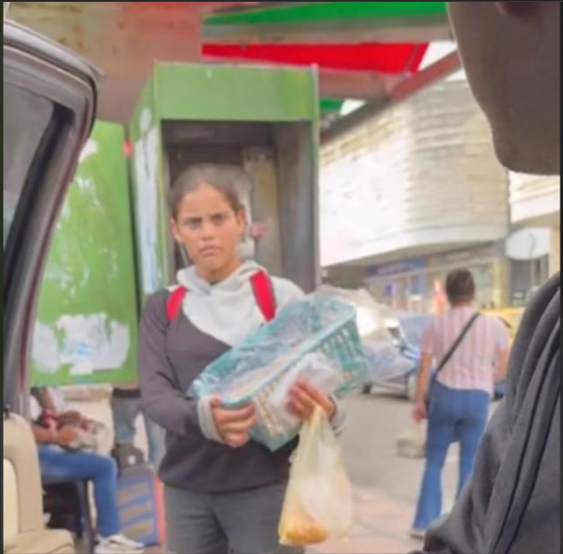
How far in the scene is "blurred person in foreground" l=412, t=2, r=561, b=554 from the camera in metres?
0.61

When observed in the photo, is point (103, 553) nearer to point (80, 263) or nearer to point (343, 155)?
point (80, 263)

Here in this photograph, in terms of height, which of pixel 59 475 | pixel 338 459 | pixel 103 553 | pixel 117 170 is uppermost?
pixel 117 170

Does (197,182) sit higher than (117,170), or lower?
lower

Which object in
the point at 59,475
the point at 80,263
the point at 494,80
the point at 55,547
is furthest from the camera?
the point at 59,475

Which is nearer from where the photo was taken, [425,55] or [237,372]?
[237,372]

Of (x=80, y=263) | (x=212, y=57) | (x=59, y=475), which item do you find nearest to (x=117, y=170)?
(x=80, y=263)

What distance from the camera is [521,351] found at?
3.43ft

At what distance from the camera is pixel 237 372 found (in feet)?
7.29

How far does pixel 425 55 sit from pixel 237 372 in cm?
533

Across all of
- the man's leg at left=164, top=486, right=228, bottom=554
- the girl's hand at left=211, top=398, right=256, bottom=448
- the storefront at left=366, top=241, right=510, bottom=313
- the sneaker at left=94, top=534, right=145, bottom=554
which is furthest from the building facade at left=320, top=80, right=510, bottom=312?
the girl's hand at left=211, top=398, right=256, bottom=448

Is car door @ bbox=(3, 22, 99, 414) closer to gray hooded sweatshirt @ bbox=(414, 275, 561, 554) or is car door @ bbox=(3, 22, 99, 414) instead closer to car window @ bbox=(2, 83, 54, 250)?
car window @ bbox=(2, 83, 54, 250)

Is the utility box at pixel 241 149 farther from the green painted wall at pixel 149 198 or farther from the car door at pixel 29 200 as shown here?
the car door at pixel 29 200

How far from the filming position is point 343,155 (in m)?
7.01

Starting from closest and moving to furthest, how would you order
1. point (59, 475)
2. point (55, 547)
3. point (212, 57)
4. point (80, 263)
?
1. point (55, 547)
2. point (80, 263)
3. point (59, 475)
4. point (212, 57)
